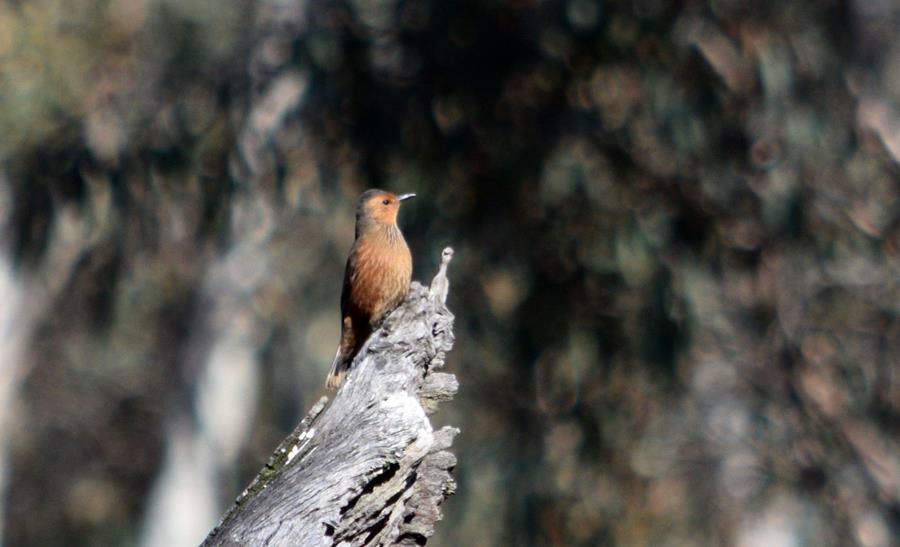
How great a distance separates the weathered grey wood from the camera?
10.6ft

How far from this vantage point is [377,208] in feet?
23.2

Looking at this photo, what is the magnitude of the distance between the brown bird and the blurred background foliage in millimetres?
2871

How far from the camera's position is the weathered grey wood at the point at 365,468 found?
3225mm

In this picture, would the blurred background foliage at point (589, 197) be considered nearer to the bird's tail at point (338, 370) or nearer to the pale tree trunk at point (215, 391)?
the pale tree trunk at point (215, 391)

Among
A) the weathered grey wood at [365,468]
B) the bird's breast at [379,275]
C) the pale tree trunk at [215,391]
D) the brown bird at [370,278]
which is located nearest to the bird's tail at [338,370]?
the brown bird at [370,278]

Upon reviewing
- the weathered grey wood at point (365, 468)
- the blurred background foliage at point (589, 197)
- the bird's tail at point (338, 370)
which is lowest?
the weathered grey wood at point (365, 468)

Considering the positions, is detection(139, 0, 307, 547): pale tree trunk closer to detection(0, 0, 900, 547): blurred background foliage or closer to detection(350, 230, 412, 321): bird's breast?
detection(0, 0, 900, 547): blurred background foliage

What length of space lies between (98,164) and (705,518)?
6.50 meters

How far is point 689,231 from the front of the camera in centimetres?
1012

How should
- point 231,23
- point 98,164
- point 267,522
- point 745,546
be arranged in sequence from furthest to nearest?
point 745,546 < point 231,23 < point 98,164 < point 267,522

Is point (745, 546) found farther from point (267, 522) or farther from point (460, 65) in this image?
point (267, 522)

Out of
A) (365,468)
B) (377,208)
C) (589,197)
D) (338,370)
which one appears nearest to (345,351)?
(338,370)

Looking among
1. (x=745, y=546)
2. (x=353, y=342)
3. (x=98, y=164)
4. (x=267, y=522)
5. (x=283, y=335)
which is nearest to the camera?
(x=267, y=522)

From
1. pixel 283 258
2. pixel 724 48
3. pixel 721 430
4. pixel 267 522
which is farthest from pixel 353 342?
pixel 283 258
